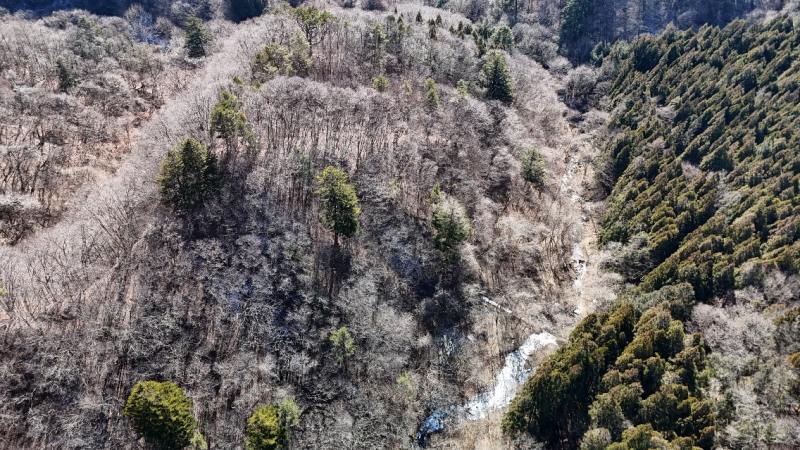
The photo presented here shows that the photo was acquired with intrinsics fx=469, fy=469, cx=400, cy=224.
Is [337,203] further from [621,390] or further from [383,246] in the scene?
[621,390]

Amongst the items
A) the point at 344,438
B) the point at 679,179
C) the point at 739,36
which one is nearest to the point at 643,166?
the point at 679,179

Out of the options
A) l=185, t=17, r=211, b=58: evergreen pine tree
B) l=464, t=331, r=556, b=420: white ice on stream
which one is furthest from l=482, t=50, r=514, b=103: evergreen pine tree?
l=185, t=17, r=211, b=58: evergreen pine tree

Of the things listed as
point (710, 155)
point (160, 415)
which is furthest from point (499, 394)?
point (710, 155)

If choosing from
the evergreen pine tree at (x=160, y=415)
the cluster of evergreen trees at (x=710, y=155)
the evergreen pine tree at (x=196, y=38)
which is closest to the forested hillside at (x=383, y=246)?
the evergreen pine tree at (x=160, y=415)

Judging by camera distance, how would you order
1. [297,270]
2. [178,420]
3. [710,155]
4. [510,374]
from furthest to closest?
[710,155], [510,374], [297,270], [178,420]

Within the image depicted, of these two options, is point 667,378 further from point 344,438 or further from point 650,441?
point 344,438

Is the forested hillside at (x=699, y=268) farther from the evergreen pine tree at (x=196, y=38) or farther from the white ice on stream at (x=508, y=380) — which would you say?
the evergreen pine tree at (x=196, y=38)

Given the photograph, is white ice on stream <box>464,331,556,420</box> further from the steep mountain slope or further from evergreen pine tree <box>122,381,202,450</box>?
evergreen pine tree <box>122,381,202,450</box>
